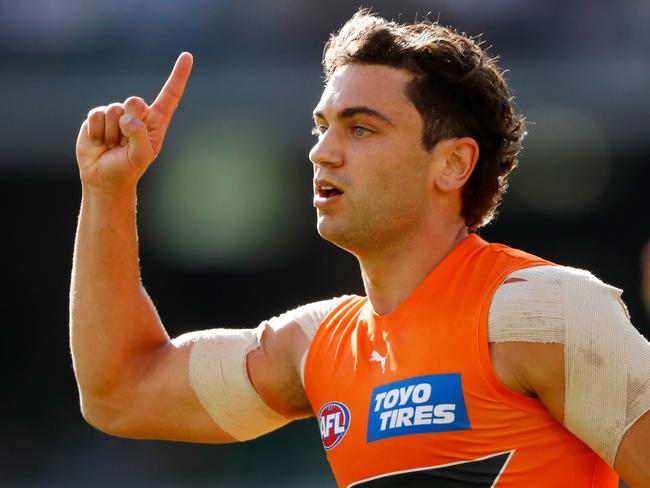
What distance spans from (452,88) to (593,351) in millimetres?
961

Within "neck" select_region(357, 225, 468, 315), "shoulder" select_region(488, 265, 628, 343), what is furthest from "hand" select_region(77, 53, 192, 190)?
"shoulder" select_region(488, 265, 628, 343)

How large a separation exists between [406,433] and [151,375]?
898 mm

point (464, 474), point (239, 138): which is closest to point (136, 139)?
point (464, 474)

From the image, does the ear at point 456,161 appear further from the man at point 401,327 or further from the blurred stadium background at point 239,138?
the blurred stadium background at point 239,138

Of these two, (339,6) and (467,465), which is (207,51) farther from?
(467,465)

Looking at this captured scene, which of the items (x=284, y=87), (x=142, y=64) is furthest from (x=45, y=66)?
(x=284, y=87)

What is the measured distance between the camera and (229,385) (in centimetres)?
337

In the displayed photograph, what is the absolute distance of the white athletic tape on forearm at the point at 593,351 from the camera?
106 inches

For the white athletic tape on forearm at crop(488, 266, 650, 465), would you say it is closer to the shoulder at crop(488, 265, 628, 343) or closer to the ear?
the shoulder at crop(488, 265, 628, 343)

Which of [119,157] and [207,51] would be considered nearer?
[119,157]

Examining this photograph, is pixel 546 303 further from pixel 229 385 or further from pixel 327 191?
pixel 229 385

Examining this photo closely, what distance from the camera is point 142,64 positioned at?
422 inches

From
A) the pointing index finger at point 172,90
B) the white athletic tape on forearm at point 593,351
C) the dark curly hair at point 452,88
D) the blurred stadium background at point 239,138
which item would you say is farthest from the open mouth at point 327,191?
the blurred stadium background at point 239,138

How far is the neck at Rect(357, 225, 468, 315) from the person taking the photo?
10.5 feet
